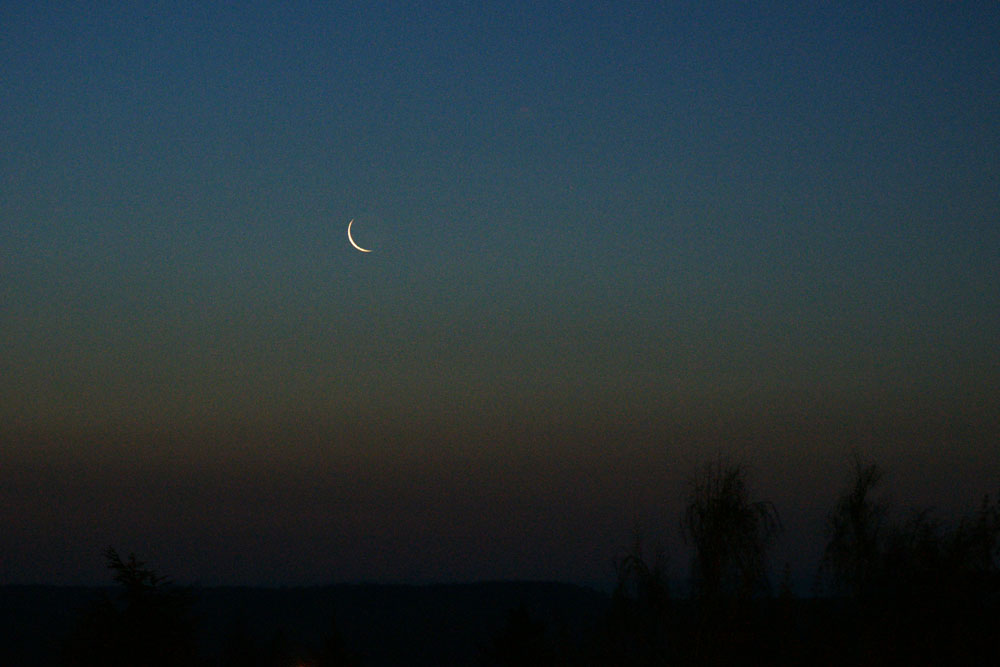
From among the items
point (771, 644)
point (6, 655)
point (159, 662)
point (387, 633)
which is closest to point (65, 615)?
point (6, 655)

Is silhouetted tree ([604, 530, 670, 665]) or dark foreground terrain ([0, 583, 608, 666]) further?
dark foreground terrain ([0, 583, 608, 666])

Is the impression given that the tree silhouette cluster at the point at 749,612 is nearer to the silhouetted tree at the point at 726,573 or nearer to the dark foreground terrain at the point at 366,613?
the silhouetted tree at the point at 726,573

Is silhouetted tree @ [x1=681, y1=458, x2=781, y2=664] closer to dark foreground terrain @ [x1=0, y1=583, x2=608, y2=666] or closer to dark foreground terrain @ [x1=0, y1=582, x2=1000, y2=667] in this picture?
dark foreground terrain @ [x1=0, y1=582, x2=1000, y2=667]

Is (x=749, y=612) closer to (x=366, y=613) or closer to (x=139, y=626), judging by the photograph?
(x=139, y=626)

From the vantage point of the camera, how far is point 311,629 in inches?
5733

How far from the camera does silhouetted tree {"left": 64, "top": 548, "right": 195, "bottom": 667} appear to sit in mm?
22375

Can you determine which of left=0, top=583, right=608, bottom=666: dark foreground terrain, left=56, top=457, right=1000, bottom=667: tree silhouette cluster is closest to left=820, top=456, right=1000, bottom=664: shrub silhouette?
left=56, top=457, right=1000, bottom=667: tree silhouette cluster

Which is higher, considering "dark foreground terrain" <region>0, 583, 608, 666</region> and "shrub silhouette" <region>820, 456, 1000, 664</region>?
"dark foreground terrain" <region>0, 583, 608, 666</region>

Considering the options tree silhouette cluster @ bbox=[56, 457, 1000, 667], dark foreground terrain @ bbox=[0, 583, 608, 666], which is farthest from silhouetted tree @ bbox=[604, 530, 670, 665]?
dark foreground terrain @ bbox=[0, 583, 608, 666]

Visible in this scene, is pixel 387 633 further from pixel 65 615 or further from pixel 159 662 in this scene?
pixel 159 662


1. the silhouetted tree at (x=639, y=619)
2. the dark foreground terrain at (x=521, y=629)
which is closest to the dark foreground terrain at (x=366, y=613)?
the dark foreground terrain at (x=521, y=629)

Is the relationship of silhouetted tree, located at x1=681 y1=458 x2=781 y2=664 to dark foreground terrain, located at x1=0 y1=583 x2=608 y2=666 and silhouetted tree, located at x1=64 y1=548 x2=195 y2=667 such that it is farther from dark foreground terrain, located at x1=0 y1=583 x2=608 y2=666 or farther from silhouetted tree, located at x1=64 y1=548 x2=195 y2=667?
dark foreground terrain, located at x1=0 y1=583 x2=608 y2=666

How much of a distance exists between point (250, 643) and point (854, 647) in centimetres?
6269

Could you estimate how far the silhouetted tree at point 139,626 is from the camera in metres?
22.4
